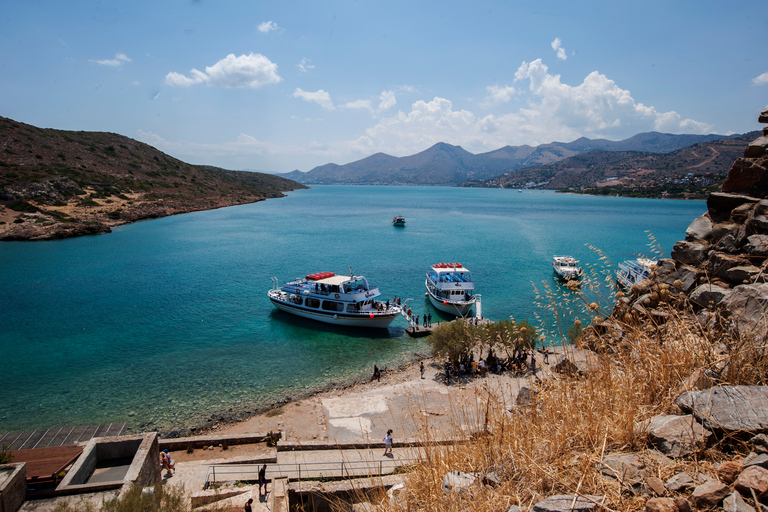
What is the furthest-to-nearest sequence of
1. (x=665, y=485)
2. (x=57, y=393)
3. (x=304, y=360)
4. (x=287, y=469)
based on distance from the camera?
(x=304, y=360), (x=57, y=393), (x=287, y=469), (x=665, y=485)

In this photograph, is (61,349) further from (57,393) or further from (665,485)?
(665,485)

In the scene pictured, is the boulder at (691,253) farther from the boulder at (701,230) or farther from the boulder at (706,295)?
the boulder at (706,295)

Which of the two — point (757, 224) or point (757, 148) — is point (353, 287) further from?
point (757, 224)

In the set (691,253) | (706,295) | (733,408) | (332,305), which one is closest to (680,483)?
(733,408)

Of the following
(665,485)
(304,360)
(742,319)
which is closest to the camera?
(665,485)

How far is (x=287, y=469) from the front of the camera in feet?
39.9

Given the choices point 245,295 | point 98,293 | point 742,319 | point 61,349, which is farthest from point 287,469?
point 98,293

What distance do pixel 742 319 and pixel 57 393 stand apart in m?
27.5

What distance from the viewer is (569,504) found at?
335 centimetres

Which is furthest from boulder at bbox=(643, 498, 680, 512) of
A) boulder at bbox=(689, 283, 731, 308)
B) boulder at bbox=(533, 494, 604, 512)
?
boulder at bbox=(689, 283, 731, 308)

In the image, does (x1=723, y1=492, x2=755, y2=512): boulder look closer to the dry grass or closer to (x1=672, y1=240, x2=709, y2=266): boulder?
the dry grass

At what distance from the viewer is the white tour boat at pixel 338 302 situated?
29.9 metres

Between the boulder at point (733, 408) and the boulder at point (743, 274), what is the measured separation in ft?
16.5

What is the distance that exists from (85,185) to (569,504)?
11351cm
